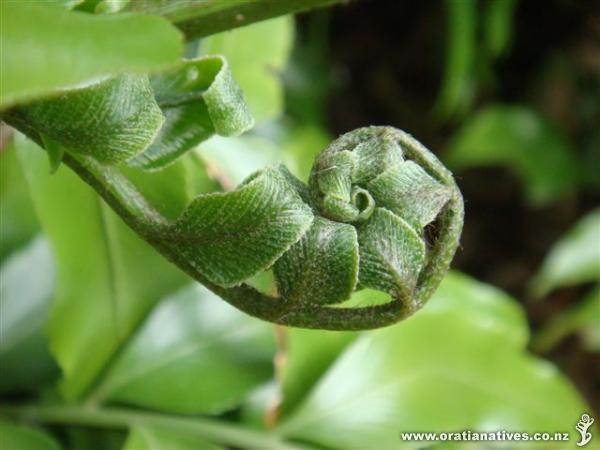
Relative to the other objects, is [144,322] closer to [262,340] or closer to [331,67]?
[262,340]

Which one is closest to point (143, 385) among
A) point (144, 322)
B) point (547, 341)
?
point (144, 322)

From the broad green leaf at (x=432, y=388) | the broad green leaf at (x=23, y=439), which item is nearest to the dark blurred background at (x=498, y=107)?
the broad green leaf at (x=432, y=388)

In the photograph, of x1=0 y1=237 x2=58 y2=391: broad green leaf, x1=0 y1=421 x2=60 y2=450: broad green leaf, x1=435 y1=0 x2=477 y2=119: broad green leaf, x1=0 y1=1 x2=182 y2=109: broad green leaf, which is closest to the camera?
x1=0 y1=1 x2=182 y2=109: broad green leaf

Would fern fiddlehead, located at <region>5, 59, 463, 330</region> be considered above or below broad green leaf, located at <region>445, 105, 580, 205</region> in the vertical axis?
above

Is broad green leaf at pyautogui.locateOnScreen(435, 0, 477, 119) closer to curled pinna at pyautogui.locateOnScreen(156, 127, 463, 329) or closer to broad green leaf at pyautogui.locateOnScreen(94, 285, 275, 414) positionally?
broad green leaf at pyautogui.locateOnScreen(94, 285, 275, 414)

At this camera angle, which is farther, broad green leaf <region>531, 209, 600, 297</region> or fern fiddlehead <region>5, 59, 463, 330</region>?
broad green leaf <region>531, 209, 600, 297</region>

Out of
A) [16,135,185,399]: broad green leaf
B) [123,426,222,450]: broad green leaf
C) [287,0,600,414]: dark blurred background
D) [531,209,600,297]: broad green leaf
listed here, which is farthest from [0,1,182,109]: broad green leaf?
[287,0,600,414]: dark blurred background

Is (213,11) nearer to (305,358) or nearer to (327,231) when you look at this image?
(327,231)
